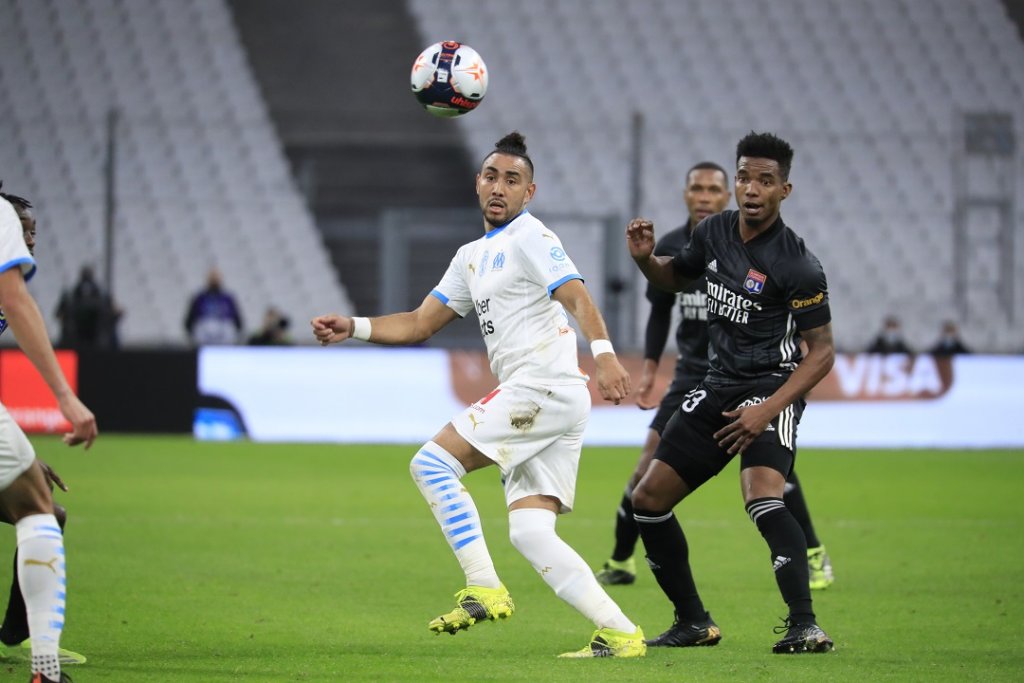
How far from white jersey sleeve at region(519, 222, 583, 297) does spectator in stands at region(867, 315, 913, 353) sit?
47.4 feet

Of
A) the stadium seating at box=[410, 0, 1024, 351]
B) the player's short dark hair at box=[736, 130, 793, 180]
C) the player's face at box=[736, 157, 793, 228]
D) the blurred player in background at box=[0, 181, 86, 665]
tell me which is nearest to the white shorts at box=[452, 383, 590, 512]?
the player's face at box=[736, 157, 793, 228]

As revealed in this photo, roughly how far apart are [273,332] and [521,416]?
13.7 meters

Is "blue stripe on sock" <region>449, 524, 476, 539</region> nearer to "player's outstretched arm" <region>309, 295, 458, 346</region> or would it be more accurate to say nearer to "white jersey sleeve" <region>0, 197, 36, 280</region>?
"player's outstretched arm" <region>309, 295, 458, 346</region>

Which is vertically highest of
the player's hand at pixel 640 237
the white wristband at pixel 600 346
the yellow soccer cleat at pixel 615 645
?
the player's hand at pixel 640 237

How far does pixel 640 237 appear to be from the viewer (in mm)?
6141

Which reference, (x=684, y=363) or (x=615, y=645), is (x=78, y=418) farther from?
(x=684, y=363)

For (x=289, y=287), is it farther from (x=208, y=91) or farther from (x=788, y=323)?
(x=788, y=323)

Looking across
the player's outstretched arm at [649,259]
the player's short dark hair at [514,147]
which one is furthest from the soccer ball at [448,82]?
the player's outstretched arm at [649,259]

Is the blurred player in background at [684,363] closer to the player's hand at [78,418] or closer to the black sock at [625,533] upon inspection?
the black sock at [625,533]

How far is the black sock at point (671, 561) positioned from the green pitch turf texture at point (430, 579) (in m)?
0.21

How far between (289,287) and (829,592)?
1563 cm

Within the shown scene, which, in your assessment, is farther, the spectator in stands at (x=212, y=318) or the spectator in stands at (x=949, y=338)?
the spectator in stands at (x=949, y=338)

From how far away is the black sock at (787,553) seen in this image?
5996 mm

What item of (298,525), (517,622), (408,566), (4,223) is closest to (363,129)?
(298,525)
